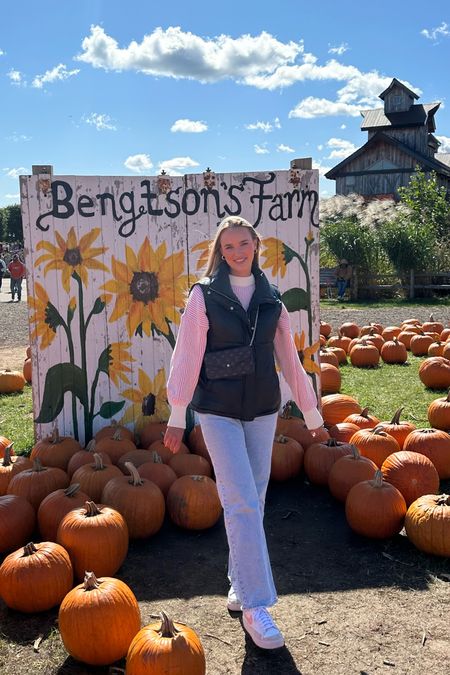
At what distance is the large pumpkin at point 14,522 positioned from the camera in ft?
13.1

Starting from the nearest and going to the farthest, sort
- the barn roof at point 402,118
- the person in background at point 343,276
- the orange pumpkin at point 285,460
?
the orange pumpkin at point 285,460 < the person in background at point 343,276 < the barn roof at point 402,118

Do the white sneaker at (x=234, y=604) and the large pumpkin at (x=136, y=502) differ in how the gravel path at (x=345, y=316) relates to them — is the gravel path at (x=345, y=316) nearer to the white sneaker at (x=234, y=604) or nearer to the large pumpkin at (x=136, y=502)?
the large pumpkin at (x=136, y=502)

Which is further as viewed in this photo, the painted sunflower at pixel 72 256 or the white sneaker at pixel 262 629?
the painted sunflower at pixel 72 256

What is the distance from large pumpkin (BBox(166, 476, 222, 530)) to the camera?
4.30 meters

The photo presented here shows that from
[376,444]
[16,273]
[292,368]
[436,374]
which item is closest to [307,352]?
[376,444]

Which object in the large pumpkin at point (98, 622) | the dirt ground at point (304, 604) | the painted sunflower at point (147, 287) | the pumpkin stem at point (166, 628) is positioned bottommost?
the dirt ground at point (304, 604)

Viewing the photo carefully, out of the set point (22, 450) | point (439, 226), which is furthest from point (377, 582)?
point (439, 226)

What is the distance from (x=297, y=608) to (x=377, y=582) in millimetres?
548

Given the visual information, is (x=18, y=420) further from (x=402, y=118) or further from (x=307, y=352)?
(x=402, y=118)

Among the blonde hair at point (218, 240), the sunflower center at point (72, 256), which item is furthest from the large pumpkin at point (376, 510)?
the sunflower center at point (72, 256)

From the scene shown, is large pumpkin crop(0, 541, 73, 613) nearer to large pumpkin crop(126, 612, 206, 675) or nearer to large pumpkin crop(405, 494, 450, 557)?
large pumpkin crop(126, 612, 206, 675)

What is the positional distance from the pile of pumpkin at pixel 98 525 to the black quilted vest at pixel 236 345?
1.00m

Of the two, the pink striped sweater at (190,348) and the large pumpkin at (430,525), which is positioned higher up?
the pink striped sweater at (190,348)

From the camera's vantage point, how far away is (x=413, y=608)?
11.0 ft
